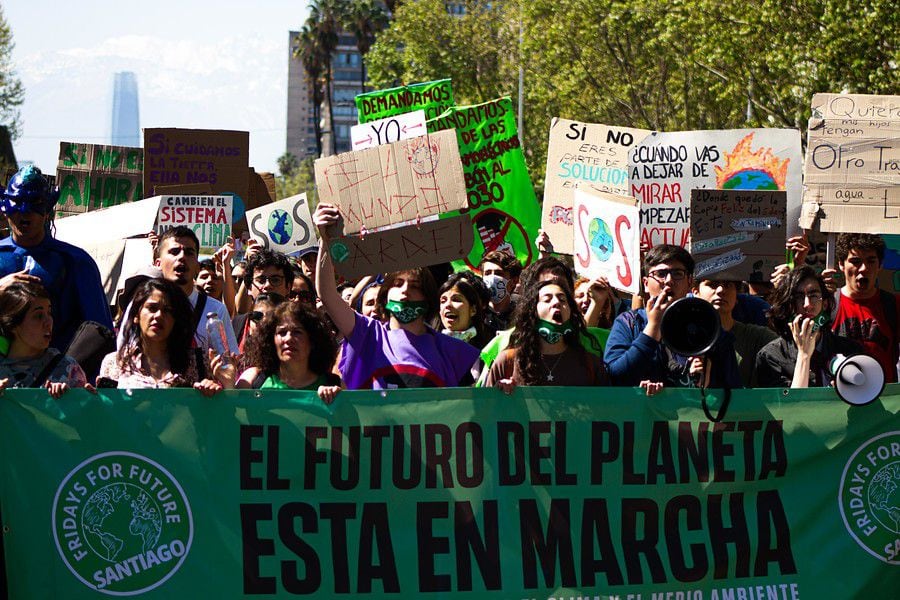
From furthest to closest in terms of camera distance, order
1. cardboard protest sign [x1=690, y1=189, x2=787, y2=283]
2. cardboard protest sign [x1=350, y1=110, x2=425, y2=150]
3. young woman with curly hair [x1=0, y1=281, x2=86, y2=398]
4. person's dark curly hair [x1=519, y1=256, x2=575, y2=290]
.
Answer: cardboard protest sign [x1=350, y1=110, x2=425, y2=150] → cardboard protest sign [x1=690, y1=189, x2=787, y2=283] → person's dark curly hair [x1=519, y1=256, x2=575, y2=290] → young woman with curly hair [x1=0, y1=281, x2=86, y2=398]

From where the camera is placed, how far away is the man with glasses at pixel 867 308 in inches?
286

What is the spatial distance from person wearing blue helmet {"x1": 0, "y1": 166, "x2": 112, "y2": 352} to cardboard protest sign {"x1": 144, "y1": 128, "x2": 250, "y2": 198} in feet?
14.4

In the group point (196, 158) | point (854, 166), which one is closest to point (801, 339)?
point (854, 166)

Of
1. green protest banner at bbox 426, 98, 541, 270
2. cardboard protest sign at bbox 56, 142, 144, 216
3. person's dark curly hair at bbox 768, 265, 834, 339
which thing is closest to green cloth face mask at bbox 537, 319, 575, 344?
person's dark curly hair at bbox 768, 265, 834, 339

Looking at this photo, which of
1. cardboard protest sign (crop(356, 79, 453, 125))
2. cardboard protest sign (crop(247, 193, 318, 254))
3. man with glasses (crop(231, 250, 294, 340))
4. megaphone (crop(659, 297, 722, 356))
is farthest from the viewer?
cardboard protest sign (crop(356, 79, 453, 125))

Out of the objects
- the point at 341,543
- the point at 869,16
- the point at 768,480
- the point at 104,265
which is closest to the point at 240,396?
the point at 341,543

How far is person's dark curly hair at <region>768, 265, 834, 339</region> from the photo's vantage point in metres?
6.59

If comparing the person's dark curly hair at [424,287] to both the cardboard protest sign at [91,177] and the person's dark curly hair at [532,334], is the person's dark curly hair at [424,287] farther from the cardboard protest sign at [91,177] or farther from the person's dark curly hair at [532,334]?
the cardboard protest sign at [91,177]

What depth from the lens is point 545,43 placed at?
33.2 metres

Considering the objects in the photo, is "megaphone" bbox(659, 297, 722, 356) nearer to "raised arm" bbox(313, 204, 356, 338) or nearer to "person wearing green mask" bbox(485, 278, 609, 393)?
"person wearing green mask" bbox(485, 278, 609, 393)

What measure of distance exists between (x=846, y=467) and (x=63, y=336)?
3429 mm

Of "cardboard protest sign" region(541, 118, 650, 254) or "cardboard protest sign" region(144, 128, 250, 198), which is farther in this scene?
"cardboard protest sign" region(144, 128, 250, 198)

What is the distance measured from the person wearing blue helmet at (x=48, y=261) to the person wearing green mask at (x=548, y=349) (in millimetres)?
1909

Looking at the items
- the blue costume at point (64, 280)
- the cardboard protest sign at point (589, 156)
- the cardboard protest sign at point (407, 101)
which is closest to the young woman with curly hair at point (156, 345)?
the blue costume at point (64, 280)
